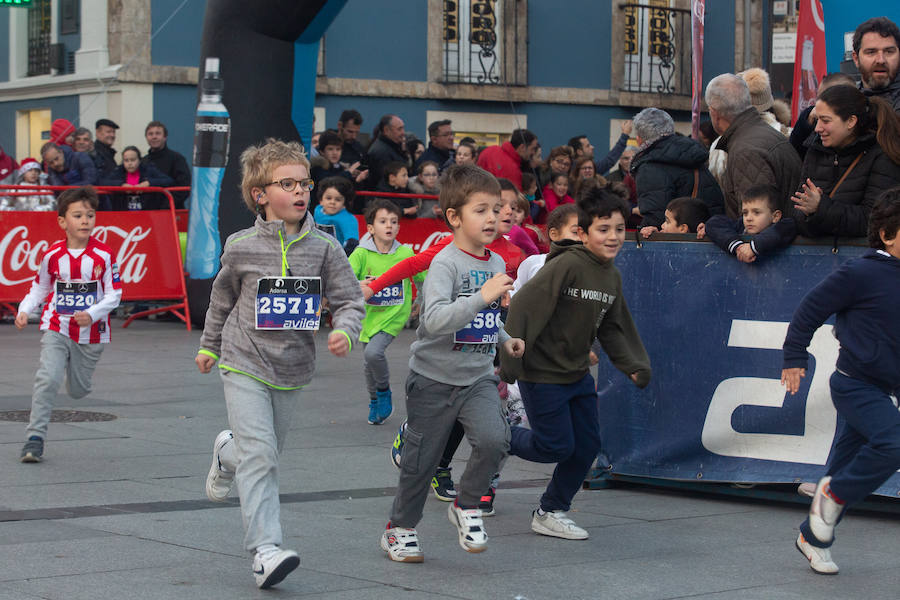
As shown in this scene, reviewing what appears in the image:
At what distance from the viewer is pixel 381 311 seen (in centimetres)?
995

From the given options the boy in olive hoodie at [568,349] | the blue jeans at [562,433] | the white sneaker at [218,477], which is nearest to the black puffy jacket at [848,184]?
the boy in olive hoodie at [568,349]

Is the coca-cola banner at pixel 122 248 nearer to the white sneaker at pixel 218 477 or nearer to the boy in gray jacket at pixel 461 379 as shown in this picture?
the white sneaker at pixel 218 477

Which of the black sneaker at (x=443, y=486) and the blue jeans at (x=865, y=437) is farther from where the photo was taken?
the black sneaker at (x=443, y=486)

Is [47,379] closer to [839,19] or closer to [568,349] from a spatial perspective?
[568,349]

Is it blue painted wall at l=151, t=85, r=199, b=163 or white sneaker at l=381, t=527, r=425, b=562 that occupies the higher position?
blue painted wall at l=151, t=85, r=199, b=163

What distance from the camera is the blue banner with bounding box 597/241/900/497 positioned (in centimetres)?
704

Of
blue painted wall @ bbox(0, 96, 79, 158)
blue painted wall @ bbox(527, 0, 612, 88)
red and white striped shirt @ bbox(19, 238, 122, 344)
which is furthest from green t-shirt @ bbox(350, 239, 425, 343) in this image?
blue painted wall @ bbox(527, 0, 612, 88)

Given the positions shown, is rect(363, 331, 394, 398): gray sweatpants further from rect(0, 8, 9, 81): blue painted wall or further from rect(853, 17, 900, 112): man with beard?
rect(0, 8, 9, 81): blue painted wall

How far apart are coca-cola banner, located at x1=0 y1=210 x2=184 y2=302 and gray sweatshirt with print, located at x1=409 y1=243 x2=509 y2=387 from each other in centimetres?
1020

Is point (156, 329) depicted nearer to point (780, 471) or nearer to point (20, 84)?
point (780, 471)

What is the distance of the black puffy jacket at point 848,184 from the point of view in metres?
6.73

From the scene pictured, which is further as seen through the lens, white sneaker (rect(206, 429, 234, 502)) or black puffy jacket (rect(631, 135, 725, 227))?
black puffy jacket (rect(631, 135, 725, 227))

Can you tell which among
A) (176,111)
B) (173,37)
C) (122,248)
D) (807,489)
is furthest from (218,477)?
(173,37)

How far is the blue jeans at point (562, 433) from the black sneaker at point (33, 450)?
3.02 metres
